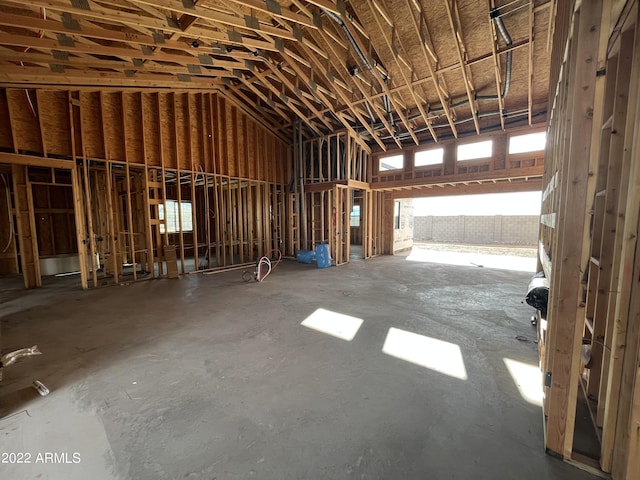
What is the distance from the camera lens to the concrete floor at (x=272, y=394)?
5.71ft

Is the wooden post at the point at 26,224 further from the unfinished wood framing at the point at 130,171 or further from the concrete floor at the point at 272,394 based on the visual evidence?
the concrete floor at the point at 272,394

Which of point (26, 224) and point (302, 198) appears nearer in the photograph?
point (26, 224)

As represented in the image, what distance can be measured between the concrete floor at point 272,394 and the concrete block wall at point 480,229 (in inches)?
541

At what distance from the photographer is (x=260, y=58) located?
21.8 ft

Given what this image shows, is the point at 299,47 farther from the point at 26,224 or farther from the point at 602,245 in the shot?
the point at 26,224

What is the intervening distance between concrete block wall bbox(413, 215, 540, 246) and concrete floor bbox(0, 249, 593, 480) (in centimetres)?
1374

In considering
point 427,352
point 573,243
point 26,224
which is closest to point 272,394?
point 427,352

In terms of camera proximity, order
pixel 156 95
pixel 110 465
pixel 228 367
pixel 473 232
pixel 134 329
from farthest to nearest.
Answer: pixel 473 232 < pixel 156 95 < pixel 134 329 < pixel 228 367 < pixel 110 465

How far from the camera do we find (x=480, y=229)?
16.9m

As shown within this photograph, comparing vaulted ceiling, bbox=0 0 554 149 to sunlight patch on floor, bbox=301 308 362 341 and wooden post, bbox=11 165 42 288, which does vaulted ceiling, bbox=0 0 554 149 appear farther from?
sunlight patch on floor, bbox=301 308 362 341

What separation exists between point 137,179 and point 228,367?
22.8 feet

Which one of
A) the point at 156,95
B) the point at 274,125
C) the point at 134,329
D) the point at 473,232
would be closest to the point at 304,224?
the point at 274,125

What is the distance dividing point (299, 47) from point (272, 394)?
7.79 m

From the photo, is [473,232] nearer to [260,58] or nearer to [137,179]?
[260,58]
